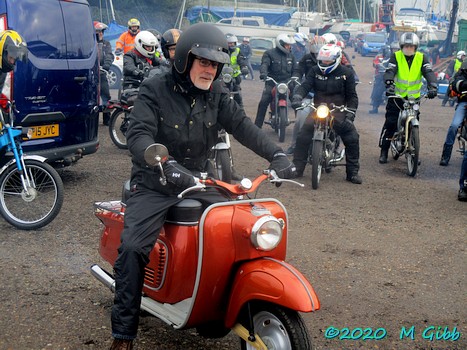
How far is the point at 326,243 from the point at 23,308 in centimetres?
287

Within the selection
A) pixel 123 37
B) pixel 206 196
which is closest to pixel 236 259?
pixel 206 196

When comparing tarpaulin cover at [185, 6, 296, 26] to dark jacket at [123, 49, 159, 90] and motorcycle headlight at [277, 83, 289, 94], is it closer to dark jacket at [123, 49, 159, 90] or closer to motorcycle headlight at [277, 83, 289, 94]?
motorcycle headlight at [277, 83, 289, 94]

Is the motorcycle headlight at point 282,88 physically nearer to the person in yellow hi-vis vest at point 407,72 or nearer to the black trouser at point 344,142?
the person in yellow hi-vis vest at point 407,72

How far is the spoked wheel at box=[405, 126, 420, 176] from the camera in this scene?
390 inches

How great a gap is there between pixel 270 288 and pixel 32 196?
3861 millimetres

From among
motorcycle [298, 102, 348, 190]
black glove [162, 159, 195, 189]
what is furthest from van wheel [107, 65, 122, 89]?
black glove [162, 159, 195, 189]

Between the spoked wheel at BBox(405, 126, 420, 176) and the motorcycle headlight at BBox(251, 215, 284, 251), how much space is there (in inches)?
265

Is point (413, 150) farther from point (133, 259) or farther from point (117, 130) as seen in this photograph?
point (133, 259)

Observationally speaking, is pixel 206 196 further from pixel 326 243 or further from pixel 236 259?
pixel 326 243

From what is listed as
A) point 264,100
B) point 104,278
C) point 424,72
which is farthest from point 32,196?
point 264,100

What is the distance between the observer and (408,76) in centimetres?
1057

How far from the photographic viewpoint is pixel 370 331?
4.54m

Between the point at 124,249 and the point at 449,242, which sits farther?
the point at 449,242

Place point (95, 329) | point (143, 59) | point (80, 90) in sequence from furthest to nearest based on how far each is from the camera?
point (143, 59) < point (80, 90) < point (95, 329)
